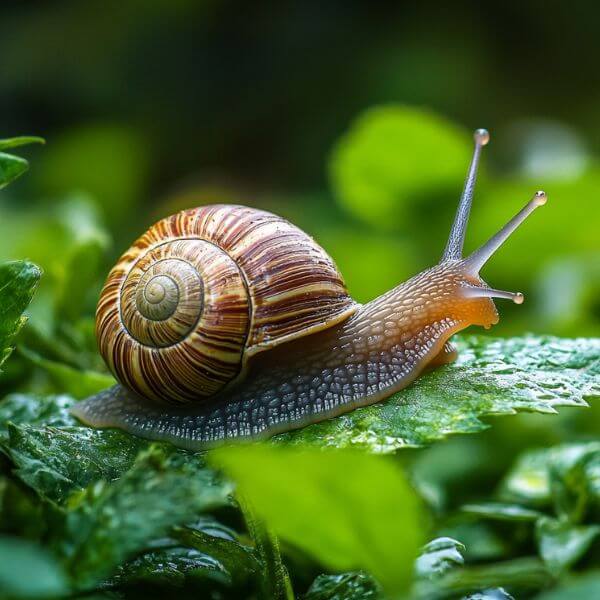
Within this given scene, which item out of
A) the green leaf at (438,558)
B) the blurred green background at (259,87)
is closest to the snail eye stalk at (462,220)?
the green leaf at (438,558)

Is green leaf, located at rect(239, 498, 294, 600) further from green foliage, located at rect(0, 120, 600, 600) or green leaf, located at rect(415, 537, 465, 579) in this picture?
green leaf, located at rect(415, 537, 465, 579)

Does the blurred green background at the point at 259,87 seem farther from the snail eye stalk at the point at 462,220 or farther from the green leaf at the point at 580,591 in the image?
the green leaf at the point at 580,591

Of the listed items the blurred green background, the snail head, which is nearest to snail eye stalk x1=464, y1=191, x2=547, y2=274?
the snail head

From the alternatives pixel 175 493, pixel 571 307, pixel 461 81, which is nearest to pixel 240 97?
pixel 461 81

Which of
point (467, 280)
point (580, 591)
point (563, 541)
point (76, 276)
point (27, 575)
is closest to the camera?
point (27, 575)

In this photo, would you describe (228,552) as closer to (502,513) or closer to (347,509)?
(347,509)

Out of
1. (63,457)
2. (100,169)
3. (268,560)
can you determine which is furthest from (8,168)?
(100,169)
